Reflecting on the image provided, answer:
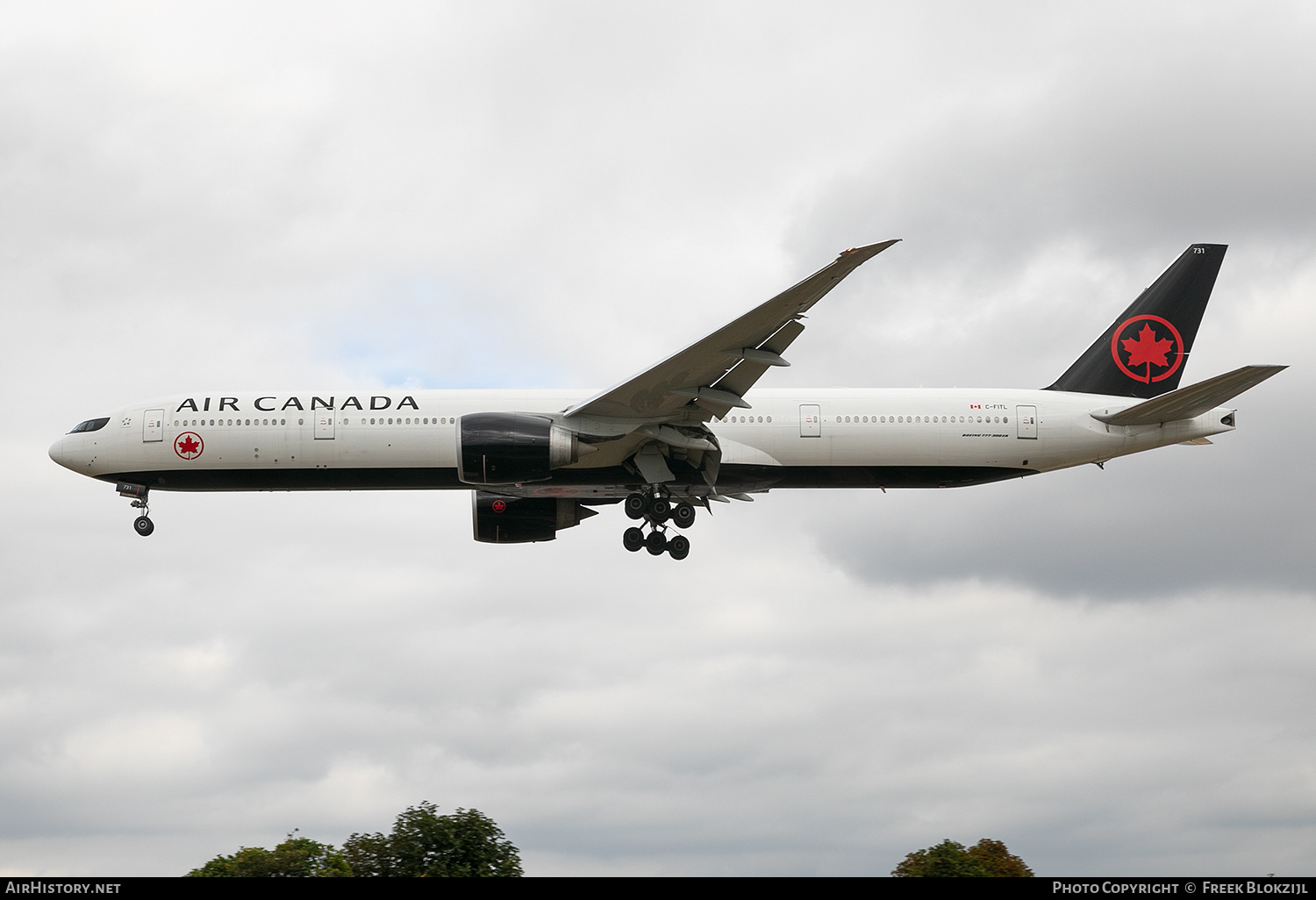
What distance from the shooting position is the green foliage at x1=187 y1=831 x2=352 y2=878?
43784mm

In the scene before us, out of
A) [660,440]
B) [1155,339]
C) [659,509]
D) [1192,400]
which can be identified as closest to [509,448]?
[660,440]

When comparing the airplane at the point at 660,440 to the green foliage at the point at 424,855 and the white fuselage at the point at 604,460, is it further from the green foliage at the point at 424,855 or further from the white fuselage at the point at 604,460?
the green foliage at the point at 424,855

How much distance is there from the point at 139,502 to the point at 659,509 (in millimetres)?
13073

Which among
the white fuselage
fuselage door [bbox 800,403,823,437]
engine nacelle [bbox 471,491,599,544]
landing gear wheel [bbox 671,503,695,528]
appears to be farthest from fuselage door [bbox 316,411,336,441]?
fuselage door [bbox 800,403,823,437]

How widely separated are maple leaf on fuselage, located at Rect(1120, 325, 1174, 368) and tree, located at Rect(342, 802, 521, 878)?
24713 mm

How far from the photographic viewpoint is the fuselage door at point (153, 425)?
31953 mm

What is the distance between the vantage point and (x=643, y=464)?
30.9 metres

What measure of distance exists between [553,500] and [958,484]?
10.4 m

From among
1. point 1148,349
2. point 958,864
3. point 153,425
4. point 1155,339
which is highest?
point 1155,339

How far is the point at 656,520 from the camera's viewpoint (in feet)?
104

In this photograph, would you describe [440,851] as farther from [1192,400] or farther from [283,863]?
[1192,400]

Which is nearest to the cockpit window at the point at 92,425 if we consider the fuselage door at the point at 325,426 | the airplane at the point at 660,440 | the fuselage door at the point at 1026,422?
the airplane at the point at 660,440
